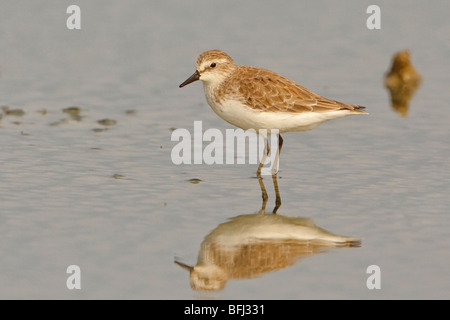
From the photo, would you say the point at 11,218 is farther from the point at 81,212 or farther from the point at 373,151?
the point at 373,151

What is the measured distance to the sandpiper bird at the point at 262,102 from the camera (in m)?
14.5

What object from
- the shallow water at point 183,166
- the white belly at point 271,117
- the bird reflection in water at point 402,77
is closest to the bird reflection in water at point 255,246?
the shallow water at point 183,166

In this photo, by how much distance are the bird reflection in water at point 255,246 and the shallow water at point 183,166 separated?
17cm

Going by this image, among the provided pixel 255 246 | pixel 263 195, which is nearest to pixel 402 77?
pixel 263 195

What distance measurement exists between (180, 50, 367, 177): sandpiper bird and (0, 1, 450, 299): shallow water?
93cm

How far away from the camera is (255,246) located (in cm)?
1122

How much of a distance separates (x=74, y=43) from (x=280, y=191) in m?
13.7

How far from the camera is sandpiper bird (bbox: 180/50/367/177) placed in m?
14.5

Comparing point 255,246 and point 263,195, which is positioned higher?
point 263,195

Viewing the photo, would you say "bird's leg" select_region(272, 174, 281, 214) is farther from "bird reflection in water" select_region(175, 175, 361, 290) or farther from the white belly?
the white belly

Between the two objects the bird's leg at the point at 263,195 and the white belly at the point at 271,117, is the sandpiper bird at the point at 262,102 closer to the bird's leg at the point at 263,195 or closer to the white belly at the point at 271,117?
the white belly at the point at 271,117

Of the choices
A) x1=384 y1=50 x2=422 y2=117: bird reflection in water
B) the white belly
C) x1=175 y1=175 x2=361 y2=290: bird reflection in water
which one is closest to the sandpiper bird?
the white belly

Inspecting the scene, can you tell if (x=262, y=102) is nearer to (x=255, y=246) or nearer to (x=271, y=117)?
(x=271, y=117)

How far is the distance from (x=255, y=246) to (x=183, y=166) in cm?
426
